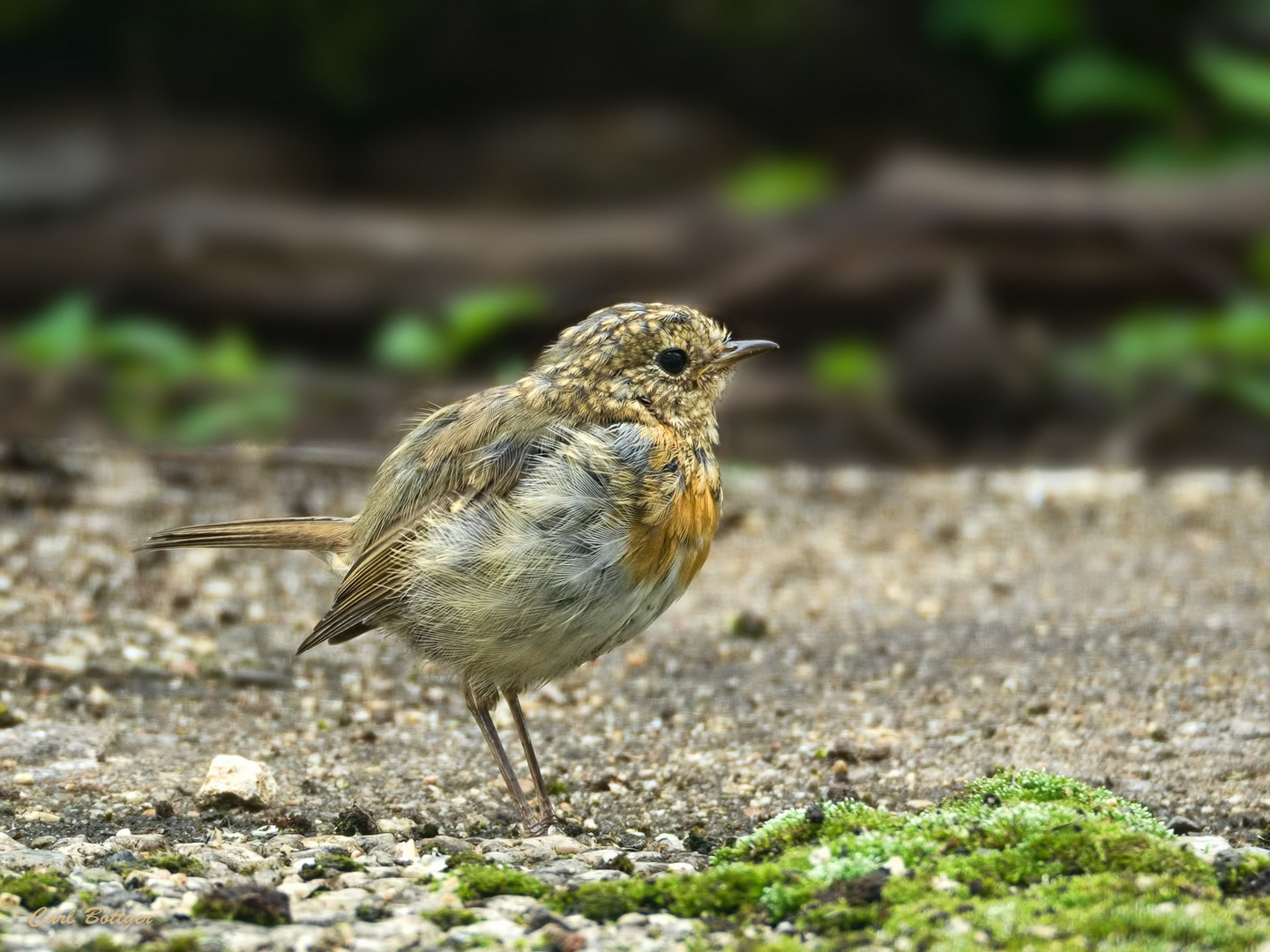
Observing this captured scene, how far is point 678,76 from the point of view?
38.9ft

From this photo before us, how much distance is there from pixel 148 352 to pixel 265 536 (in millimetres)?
5578

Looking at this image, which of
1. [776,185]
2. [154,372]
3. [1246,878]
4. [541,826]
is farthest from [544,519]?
[776,185]

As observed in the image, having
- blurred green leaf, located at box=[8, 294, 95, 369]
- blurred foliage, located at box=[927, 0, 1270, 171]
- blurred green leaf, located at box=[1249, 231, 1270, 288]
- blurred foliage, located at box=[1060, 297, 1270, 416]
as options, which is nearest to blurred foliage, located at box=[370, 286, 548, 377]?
blurred green leaf, located at box=[8, 294, 95, 369]

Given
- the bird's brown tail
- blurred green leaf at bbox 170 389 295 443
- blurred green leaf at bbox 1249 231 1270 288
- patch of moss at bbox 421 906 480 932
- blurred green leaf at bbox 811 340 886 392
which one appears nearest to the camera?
patch of moss at bbox 421 906 480 932

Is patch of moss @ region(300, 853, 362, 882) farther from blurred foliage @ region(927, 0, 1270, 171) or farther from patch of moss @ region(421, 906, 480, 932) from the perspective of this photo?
blurred foliage @ region(927, 0, 1270, 171)

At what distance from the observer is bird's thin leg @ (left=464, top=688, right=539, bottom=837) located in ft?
13.6

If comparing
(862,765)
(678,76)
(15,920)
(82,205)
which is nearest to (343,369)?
(82,205)

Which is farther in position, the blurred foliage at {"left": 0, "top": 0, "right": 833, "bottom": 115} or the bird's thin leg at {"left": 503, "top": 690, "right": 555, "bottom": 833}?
the blurred foliage at {"left": 0, "top": 0, "right": 833, "bottom": 115}

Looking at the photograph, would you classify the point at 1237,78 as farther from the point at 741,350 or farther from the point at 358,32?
the point at 741,350

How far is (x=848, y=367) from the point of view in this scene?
32.1 feet

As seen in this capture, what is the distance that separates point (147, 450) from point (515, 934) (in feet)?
17.0

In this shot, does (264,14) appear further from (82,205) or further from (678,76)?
(678,76)

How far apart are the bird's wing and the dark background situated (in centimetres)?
404

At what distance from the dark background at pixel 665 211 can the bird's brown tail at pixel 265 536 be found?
377 centimetres
